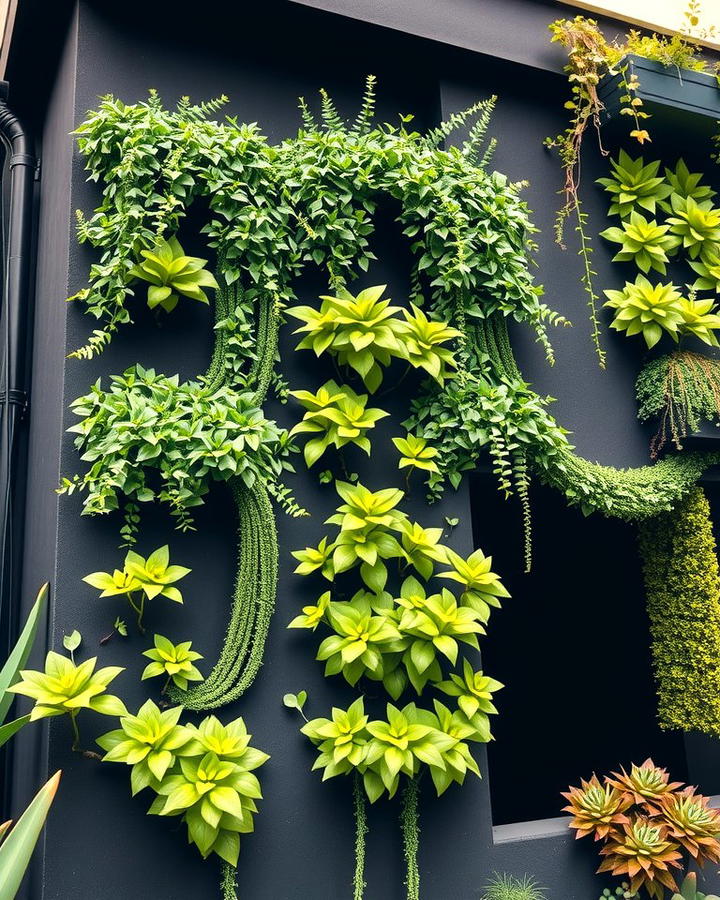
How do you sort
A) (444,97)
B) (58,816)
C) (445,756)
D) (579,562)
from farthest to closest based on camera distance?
(579,562) → (444,97) → (445,756) → (58,816)

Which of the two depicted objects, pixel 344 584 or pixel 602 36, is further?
pixel 602 36

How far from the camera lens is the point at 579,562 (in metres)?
5.08

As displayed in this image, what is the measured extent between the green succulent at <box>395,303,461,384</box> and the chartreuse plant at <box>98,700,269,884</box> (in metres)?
1.35

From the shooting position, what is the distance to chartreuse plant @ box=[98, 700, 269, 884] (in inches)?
85.1

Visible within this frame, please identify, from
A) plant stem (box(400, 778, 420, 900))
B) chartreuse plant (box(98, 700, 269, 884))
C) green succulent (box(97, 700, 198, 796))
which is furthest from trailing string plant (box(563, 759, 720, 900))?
green succulent (box(97, 700, 198, 796))

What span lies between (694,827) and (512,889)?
68 cm

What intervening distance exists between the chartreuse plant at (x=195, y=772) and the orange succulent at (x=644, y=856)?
1.30 metres

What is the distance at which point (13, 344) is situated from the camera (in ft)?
10.0

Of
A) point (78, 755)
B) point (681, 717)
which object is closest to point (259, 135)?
point (78, 755)

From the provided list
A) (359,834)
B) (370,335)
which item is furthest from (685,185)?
(359,834)

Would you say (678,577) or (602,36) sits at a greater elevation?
(602,36)

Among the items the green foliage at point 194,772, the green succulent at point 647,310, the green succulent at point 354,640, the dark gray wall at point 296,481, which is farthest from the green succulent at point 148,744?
the green succulent at point 647,310

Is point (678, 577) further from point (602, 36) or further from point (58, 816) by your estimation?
point (58, 816)

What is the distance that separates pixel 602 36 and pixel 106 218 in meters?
2.22
